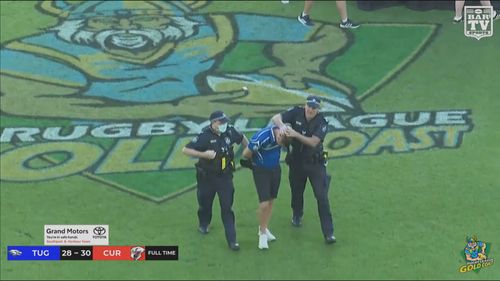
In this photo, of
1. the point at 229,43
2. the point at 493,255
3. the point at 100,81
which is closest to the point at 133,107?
the point at 100,81

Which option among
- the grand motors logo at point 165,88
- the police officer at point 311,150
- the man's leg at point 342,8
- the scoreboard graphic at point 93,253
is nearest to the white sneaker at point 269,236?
the police officer at point 311,150

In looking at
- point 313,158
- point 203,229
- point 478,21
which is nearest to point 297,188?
point 313,158

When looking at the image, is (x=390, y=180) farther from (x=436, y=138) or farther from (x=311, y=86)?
(x=311, y=86)

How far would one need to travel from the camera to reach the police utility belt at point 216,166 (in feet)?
37.5

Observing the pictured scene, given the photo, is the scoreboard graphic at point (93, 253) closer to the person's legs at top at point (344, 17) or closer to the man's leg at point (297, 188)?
the man's leg at point (297, 188)

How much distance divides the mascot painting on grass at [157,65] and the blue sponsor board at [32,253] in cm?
412

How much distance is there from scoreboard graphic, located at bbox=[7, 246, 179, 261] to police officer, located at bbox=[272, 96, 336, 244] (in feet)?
6.45

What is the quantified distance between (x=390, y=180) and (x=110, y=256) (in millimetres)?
4341

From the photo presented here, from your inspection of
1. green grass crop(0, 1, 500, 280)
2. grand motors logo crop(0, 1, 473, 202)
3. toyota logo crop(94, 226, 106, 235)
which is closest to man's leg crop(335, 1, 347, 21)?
grand motors logo crop(0, 1, 473, 202)

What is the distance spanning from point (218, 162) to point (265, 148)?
63 cm

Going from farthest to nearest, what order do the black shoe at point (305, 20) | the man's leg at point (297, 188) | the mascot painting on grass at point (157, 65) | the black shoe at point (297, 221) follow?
the black shoe at point (305, 20), the mascot painting on grass at point (157, 65), the black shoe at point (297, 221), the man's leg at point (297, 188)

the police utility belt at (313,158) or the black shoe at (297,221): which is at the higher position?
the police utility belt at (313,158)

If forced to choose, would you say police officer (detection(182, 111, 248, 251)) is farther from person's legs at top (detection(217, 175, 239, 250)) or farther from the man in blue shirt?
the man in blue shirt

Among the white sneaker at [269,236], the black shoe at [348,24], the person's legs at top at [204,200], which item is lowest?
the white sneaker at [269,236]
